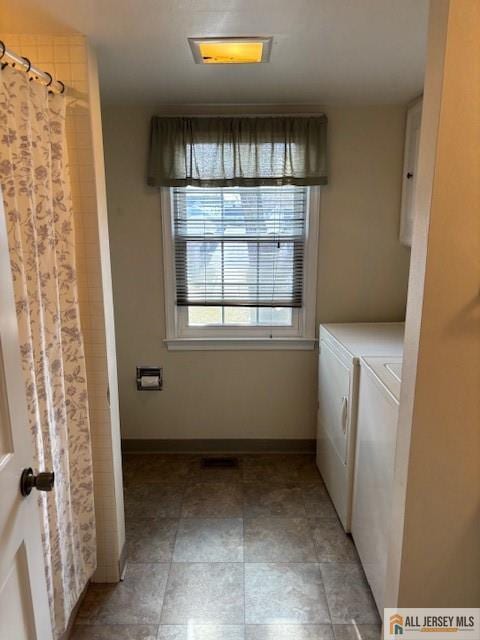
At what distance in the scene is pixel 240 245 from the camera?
9.25 ft

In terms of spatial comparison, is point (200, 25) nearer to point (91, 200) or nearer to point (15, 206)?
point (91, 200)

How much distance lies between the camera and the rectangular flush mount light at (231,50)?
1670mm

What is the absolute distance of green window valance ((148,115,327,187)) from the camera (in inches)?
102

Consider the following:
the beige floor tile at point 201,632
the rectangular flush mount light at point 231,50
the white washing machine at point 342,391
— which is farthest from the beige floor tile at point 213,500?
the rectangular flush mount light at point 231,50

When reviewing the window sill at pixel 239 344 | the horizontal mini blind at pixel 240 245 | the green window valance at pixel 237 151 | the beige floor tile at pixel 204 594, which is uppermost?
the green window valance at pixel 237 151

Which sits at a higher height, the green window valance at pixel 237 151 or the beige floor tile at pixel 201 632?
the green window valance at pixel 237 151

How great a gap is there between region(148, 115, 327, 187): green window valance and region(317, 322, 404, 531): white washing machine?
0.94 metres

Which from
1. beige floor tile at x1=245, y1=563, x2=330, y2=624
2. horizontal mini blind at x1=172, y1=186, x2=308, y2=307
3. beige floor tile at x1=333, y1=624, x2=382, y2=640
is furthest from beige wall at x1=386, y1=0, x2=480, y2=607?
horizontal mini blind at x1=172, y1=186, x2=308, y2=307

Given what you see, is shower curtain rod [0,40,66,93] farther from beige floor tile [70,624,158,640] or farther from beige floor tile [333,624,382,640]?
beige floor tile [333,624,382,640]

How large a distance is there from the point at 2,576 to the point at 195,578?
1281 mm

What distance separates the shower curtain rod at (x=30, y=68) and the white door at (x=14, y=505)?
0.56 metres

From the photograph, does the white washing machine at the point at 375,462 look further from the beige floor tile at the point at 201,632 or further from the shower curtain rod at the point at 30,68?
the shower curtain rod at the point at 30,68

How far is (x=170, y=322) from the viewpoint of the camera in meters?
2.91
